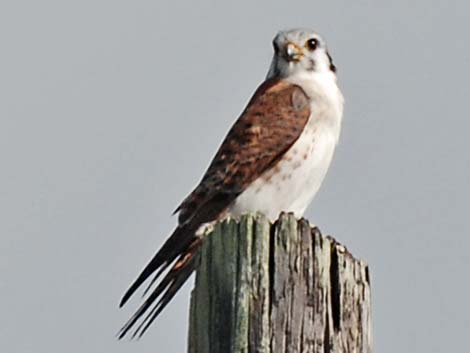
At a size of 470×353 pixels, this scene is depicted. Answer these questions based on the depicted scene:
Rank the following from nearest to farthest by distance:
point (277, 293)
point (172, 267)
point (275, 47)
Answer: point (277, 293)
point (172, 267)
point (275, 47)

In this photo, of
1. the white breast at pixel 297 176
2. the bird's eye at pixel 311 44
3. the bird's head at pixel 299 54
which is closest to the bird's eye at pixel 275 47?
the bird's head at pixel 299 54

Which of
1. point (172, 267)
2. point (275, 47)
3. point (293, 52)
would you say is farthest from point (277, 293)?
point (275, 47)

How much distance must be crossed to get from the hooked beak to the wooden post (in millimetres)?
4766

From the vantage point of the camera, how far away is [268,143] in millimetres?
7328

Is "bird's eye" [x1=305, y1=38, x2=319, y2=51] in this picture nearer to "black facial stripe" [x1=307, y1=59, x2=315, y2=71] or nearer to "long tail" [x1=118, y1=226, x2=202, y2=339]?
"black facial stripe" [x1=307, y1=59, x2=315, y2=71]

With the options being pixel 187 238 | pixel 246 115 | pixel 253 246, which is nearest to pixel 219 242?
pixel 253 246

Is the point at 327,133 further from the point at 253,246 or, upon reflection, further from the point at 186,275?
the point at 253,246

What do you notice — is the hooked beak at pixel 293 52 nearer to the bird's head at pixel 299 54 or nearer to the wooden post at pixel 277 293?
the bird's head at pixel 299 54

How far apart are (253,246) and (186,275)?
2950 mm

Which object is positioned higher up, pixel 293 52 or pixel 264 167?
pixel 293 52

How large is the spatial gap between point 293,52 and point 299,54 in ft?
0.17

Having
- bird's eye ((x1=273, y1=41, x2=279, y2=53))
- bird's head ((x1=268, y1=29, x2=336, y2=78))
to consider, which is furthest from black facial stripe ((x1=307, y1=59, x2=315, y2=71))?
bird's eye ((x1=273, y1=41, x2=279, y2=53))

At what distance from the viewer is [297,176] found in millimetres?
7152

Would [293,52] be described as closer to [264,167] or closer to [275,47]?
[275,47]
